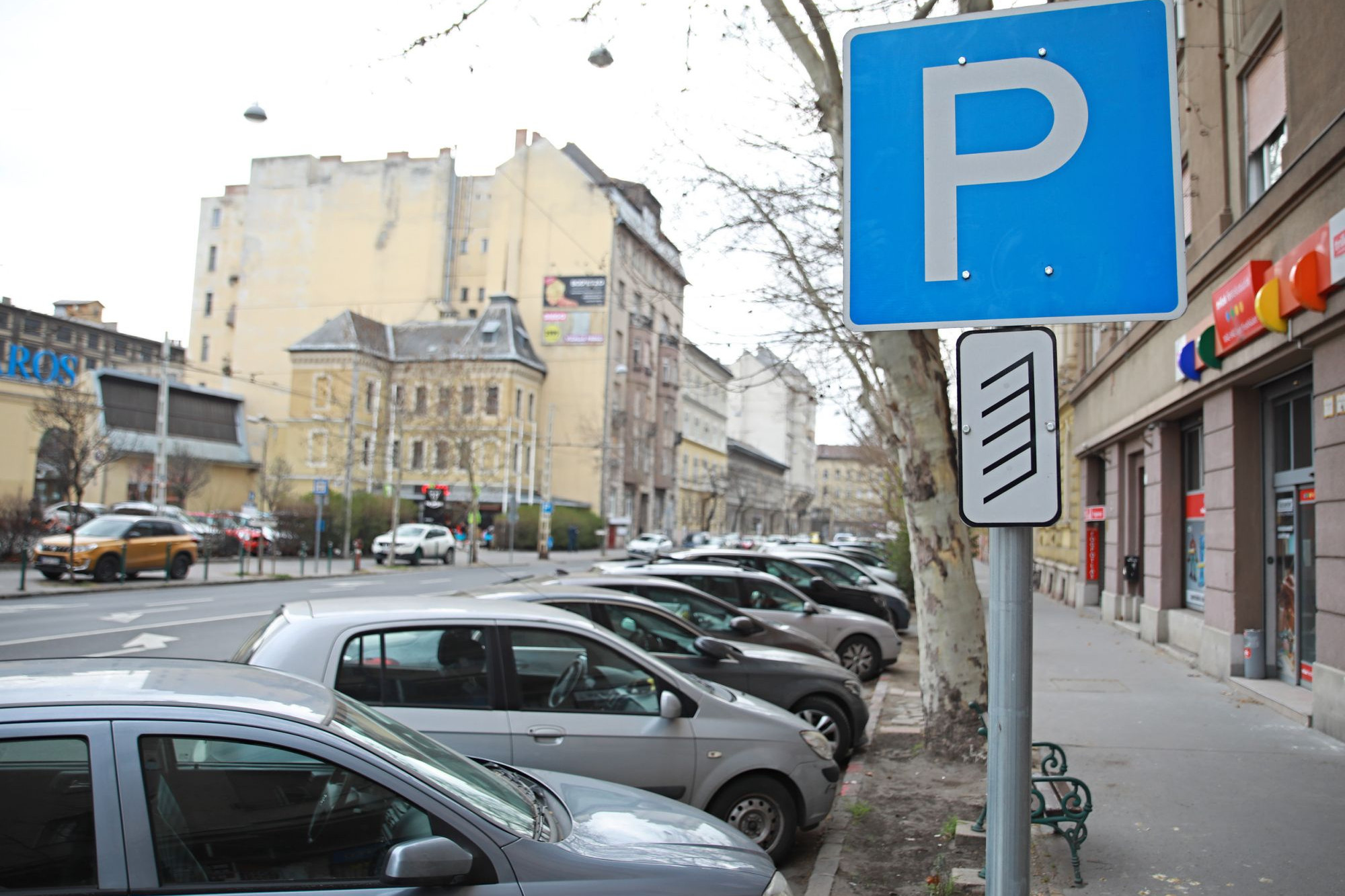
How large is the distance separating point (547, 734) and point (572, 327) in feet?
198

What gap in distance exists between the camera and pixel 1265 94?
11.5 metres

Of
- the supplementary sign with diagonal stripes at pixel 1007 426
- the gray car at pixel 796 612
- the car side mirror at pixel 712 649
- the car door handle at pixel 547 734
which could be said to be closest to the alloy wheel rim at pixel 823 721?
the car side mirror at pixel 712 649

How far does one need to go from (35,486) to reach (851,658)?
34.4m

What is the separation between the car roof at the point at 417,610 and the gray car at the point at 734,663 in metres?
1.92

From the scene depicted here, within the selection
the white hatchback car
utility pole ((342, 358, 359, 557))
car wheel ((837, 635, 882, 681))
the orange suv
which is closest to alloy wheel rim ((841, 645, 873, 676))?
car wheel ((837, 635, 882, 681))

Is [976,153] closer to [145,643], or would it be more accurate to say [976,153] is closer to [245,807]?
[245,807]

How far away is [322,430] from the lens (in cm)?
6191

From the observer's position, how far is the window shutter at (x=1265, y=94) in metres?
11.0

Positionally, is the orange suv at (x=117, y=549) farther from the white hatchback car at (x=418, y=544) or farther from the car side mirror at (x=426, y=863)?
the car side mirror at (x=426, y=863)

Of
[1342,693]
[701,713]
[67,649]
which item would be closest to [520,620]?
[701,713]

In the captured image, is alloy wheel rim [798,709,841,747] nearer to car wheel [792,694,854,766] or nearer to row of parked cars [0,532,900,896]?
car wheel [792,694,854,766]

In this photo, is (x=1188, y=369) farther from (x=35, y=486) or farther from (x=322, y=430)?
(x=322, y=430)

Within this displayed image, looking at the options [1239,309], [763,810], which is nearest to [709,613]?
[763,810]

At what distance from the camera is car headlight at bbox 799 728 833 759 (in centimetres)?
640
